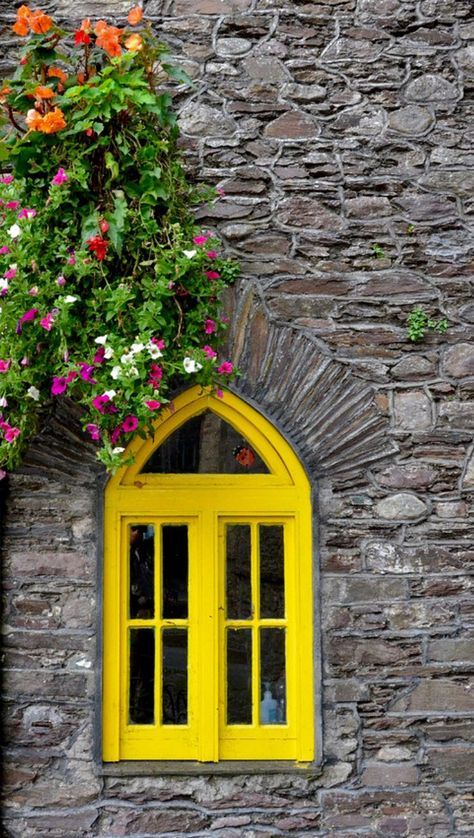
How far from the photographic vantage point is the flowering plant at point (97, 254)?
11.7 feet

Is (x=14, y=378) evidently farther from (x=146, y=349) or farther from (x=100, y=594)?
(x=100, y=594)

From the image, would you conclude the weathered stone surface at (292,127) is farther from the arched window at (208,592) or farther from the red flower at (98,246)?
the arched window at (208,592)

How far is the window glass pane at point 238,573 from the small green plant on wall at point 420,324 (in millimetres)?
1145

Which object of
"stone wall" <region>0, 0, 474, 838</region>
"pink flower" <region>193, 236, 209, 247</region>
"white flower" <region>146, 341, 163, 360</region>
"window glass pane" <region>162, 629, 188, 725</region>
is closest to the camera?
"white flower" <region>146, 341, 163, 360</region>

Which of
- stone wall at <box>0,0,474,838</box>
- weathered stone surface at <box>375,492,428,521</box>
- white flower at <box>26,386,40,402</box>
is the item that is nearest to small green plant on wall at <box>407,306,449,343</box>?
stone wall at <box>0,0,474,838</box>

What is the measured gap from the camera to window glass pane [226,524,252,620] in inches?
164

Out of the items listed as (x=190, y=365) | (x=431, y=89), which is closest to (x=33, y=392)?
(x=190, y=365)

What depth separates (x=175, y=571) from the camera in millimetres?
4199

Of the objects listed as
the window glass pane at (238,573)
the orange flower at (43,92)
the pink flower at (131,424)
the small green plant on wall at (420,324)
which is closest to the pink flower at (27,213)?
the orange flower at (43,92)

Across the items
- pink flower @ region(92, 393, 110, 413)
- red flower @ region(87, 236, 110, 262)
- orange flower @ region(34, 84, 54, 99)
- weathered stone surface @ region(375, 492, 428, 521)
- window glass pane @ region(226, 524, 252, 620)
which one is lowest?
window glass pane @ region(226, 524, 252, 620)

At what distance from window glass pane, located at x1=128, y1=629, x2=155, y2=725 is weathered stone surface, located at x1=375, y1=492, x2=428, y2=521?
46.5 inches

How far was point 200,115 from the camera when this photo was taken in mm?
4266

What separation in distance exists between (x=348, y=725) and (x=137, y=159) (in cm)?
256

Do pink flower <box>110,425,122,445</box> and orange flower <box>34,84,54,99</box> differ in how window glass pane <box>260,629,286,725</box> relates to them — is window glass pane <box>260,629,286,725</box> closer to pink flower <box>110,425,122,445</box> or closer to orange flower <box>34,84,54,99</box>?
pink flower <box>110,425,122,445</box>
